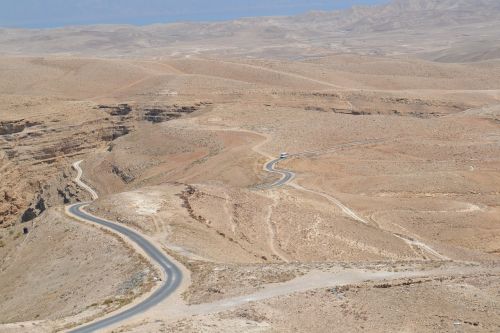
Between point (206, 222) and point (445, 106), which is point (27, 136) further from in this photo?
point (445, 106)

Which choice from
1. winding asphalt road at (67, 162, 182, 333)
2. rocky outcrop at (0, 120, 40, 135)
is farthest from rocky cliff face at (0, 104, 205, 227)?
winding asphalt road at (67, 162, 182, 333)

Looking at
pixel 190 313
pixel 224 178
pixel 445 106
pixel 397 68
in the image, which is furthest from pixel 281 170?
pixel 397 68

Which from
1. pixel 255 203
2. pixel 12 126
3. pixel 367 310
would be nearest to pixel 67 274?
pixel 255 203

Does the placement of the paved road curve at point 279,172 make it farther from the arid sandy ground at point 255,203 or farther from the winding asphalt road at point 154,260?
the winding asphalt road at point 154,260

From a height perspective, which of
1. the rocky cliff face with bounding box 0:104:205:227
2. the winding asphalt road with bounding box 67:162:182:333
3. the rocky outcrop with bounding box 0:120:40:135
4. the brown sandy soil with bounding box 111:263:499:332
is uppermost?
the brown sandy soil with bounding box 111:263:499:332

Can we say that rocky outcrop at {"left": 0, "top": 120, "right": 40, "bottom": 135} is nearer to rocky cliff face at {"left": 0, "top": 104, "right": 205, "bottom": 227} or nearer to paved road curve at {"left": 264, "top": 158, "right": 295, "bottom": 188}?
rocky cliff face at {"left": 0, "top": 104, "right": 205, "bottom": 227}

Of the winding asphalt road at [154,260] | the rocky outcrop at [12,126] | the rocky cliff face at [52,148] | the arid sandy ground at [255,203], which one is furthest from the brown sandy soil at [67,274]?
the rocky outcrop at [12,126]
